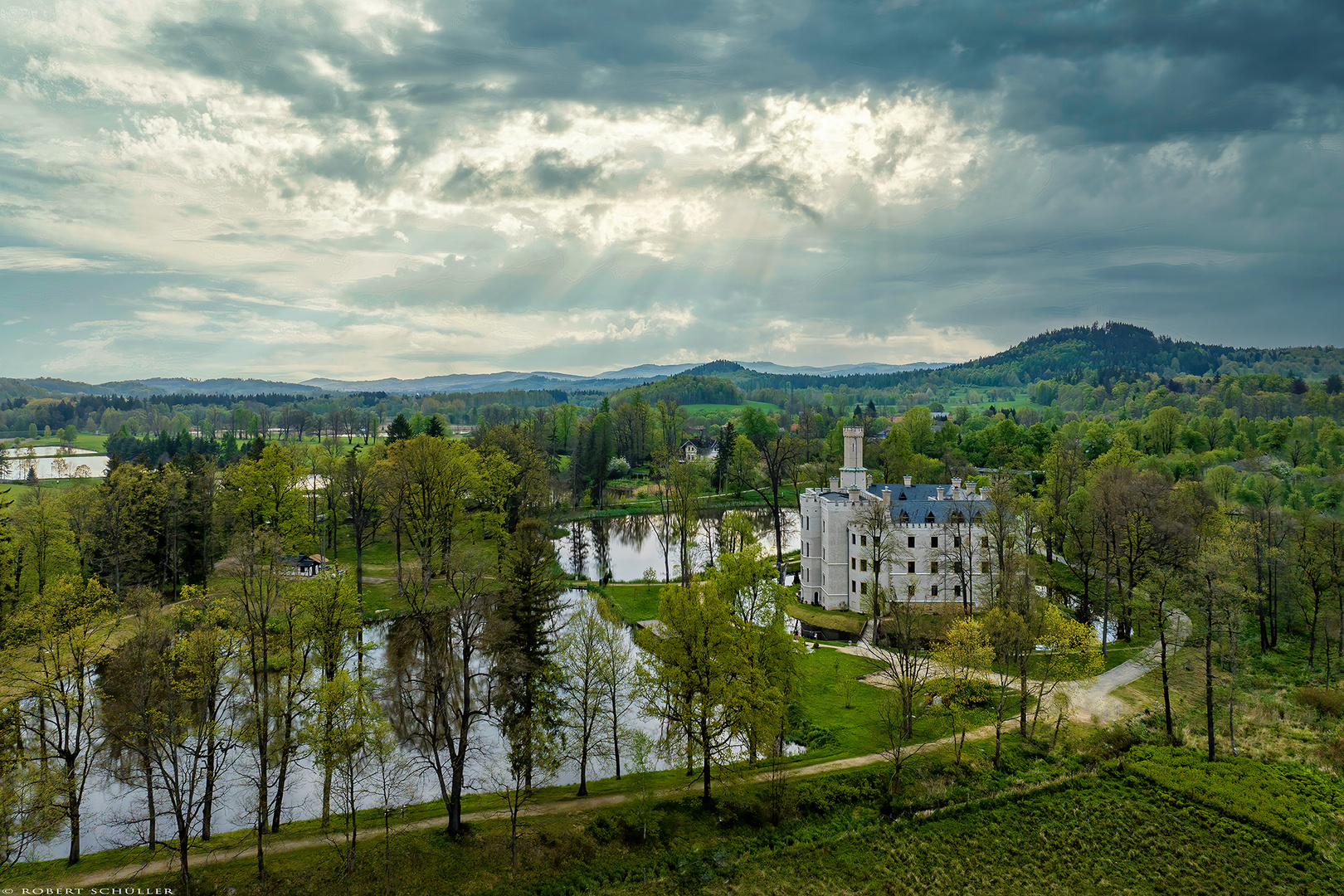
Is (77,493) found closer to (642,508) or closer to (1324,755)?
(642,508)

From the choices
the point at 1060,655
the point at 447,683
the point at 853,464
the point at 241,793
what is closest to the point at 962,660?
the point at 1060,655

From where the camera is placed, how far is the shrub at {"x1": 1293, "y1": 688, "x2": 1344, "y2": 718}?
31.7 m

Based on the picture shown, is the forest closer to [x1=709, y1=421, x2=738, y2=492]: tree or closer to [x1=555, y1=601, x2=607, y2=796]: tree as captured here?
[x1=555, y1=601, x2=607, y2=796]: tree

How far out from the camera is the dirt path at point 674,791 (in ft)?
69.0

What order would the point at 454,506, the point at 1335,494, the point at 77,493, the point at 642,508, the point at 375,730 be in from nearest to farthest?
the point at 375,730 < the point at 77,493 < the point at 454,506 < the point at 1335,494 < the point at 642,508

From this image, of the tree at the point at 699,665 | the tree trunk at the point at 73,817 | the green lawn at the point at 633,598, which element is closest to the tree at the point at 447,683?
the tree at the point at 699,665

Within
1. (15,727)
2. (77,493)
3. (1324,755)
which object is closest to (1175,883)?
(1324,755)

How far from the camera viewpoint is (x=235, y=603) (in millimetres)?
27797

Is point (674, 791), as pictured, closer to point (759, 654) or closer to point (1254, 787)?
point (759, 654)

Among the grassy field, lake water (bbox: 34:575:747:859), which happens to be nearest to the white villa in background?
the grassy field

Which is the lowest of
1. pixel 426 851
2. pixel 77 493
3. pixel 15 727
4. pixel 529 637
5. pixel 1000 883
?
pixel 1000 883

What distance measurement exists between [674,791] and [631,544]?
171ft

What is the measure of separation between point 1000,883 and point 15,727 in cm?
3391

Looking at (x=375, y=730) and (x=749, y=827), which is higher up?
(x=375, y=730)
